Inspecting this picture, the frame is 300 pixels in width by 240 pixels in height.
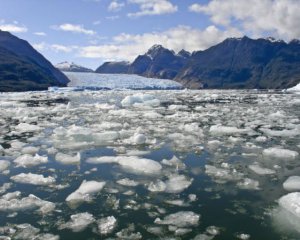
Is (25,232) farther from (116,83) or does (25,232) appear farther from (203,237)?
(116,83)

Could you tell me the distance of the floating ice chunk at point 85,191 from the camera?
8.44m

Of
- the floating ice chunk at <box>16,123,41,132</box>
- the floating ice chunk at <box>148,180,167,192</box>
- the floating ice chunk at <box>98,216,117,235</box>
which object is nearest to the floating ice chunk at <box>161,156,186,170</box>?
the floating ice chunk at <box>148,180,167,192</box>

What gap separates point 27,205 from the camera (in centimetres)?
802

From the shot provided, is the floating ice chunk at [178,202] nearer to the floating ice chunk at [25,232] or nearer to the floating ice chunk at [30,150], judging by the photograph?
the floating ice chunk at [25,232]

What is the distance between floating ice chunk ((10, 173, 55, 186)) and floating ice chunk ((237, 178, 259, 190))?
487 cm

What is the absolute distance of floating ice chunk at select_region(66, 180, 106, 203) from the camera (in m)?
8.44

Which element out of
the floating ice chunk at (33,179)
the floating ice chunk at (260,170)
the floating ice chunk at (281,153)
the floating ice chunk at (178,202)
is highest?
the floating ice chunk at (281,153)

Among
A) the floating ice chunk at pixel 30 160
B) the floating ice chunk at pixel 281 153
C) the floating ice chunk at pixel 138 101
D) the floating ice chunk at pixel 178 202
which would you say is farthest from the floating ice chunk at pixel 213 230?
the floating ice chunk at pixel 138 101

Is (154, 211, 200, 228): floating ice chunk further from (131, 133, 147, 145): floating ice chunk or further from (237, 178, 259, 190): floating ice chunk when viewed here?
(131, 133, 147, 145): floating ice chunk

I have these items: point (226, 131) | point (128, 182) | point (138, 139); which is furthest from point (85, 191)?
point (226, 131)

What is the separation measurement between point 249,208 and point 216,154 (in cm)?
503

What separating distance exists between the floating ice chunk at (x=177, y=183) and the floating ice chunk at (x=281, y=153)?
3858 millimetres

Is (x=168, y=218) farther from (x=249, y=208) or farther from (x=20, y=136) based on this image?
(x=20, y=136)

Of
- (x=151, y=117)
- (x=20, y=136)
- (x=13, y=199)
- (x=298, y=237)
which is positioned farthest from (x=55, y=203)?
(x=151, y=117)
